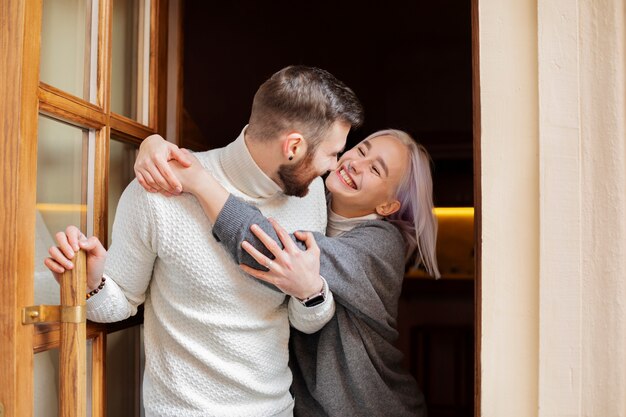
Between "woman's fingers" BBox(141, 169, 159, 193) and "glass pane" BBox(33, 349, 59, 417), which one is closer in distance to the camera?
"glass pane" BBox(33, 349, 59, 417)

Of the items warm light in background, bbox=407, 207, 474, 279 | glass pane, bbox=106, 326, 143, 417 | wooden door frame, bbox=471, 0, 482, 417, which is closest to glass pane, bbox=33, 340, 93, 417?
glass pane, bbox=106, 326, 143, 417

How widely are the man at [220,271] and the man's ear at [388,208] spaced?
36 centimetres

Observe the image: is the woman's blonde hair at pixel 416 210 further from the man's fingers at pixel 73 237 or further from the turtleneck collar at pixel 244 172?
the man's fingers at pixel 73 237

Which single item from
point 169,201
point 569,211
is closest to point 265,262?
point 169,201

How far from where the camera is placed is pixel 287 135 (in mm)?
1327

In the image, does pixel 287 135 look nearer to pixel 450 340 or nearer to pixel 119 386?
pixel 119 386

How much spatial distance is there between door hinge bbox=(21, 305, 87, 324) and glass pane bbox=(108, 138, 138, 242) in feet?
1.22

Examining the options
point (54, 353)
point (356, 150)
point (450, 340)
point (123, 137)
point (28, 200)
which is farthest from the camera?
point (450, 340)

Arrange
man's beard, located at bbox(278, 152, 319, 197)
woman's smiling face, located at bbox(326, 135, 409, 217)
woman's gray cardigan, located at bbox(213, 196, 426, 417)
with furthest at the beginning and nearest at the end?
woman's smiling face, located at bbox(326, 135, 409, 217) < woman's gray cardigan, located at bbox(213, 196, 426, 417) < man's beard, located at bbox(278, 152, 319, 197)

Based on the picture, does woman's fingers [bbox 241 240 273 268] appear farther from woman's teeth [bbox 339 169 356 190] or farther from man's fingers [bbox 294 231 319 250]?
woman's teeth [bbox 339 169 356 190]

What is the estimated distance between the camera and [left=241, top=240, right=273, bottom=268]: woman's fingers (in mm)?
1253

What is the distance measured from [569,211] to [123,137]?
3.06 feet

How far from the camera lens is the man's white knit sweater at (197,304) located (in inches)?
50.6

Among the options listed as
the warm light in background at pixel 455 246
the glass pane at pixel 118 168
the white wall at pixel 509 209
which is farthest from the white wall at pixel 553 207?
the warm light in background at pixel 455 246
